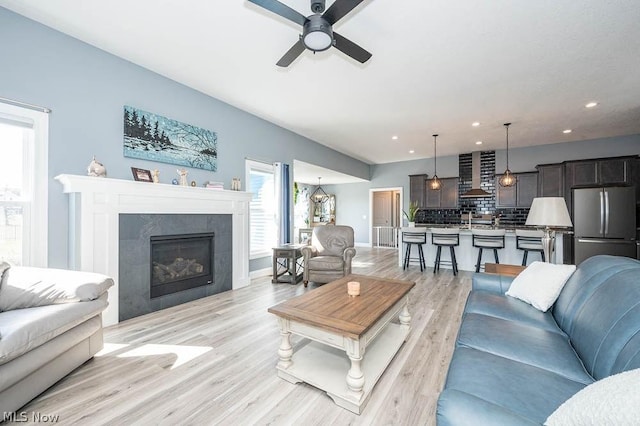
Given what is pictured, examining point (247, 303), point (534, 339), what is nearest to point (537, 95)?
point (534, 339)

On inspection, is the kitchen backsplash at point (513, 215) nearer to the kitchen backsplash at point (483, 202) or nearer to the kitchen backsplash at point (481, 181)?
the kitchen backsplash at point (483, 202)

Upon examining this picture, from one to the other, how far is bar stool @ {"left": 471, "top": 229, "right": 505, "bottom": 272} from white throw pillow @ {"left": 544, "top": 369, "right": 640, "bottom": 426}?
4968 mm

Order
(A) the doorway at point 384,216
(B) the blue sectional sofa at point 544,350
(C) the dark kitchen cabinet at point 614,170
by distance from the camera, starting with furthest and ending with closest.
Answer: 1. (A) the doorway at point 384,216
2. (C) the dark kitchen cabinet at point 614,170
3. (B) the blue sectional sofa at point 544,350

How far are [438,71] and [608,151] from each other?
5951mm

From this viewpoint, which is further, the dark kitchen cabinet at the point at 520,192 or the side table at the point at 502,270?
the dark kitchen cabinet at the point at 520,192

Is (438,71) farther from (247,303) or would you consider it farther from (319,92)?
(247,303)

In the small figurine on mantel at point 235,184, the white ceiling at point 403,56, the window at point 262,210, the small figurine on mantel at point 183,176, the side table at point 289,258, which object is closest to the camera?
the white ceiling at point 403,56

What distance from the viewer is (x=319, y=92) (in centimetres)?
386

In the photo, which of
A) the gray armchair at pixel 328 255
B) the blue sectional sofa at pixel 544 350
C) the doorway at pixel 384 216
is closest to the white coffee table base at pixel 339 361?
the blue sectional sofa at pixel 544 350

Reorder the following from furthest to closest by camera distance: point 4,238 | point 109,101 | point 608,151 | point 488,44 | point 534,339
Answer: point 608,151 < point 109,101 < point 488,44 < point 4,238 < point 534,339

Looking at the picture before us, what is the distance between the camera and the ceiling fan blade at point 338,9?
1.74 metres

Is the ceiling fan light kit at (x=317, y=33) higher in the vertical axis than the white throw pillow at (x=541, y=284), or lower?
higher

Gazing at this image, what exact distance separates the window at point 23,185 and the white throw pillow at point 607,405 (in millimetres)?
3850

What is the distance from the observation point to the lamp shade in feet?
9.44
